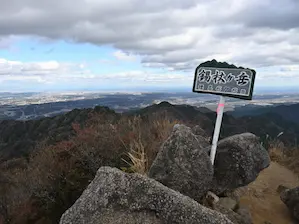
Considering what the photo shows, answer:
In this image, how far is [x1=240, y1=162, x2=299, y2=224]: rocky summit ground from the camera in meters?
6.18

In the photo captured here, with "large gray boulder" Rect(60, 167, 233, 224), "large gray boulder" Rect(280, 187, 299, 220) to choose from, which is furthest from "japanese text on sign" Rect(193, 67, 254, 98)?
"large gray boulder" Rect(280, 187, 299, 220)

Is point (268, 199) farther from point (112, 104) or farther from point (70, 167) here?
point (112, 104)

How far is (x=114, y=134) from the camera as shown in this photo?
738cm

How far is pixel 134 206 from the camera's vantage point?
10.8 ft

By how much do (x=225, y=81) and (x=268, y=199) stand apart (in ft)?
11.8

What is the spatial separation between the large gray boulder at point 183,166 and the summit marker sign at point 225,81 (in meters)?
0.91

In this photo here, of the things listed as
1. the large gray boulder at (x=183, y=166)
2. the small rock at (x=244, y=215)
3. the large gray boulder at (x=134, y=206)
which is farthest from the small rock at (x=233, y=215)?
the large gray boulder at (x=134, y=206)

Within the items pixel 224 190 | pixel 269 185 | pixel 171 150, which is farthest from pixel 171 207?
pixel 269 185

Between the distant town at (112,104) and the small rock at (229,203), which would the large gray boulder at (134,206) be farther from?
the distant town at (112,104)

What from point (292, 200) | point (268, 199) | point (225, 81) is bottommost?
point (268, 199)

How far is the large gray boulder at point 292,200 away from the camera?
20.1 ft

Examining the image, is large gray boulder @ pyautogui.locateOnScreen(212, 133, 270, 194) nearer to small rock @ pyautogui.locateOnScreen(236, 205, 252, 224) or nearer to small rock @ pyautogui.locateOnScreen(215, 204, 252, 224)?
small rock @ pyautogui.locateOnScreen(236, 205, 252, 224)

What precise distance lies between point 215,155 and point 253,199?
1717mm

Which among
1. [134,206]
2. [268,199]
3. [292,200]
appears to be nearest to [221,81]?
[134,206]
